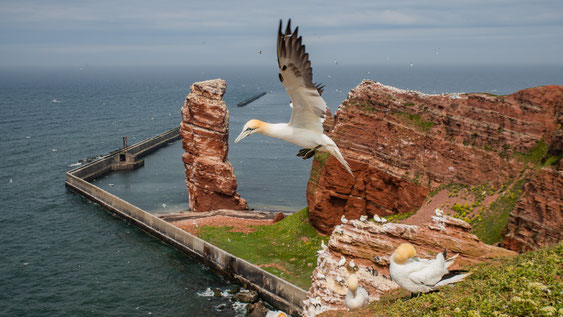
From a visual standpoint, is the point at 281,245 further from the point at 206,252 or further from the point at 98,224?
the point at 98,224

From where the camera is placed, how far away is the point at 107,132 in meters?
113

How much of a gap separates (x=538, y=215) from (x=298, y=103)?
19.4 m

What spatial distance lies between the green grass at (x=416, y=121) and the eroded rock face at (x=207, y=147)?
22978mm

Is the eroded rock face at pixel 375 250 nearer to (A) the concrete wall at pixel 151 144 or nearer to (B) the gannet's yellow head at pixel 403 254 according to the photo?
(B) the gannet's yellow head at pixel 403 254

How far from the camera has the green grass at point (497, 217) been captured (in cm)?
2796


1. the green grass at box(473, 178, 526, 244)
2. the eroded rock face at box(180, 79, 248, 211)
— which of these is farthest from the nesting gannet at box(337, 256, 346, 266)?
the eroded rock face at box(180, 79, 248, 211)

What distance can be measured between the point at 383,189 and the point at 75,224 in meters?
35.6

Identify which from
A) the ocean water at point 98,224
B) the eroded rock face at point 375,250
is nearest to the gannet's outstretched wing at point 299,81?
the eroded rock face at point 375,250

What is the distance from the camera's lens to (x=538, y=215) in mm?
24672

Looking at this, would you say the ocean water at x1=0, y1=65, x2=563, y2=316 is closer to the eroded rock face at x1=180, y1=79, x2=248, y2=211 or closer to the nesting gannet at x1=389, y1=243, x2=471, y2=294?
the eroded rock face at x1=180, y1=79, x2=248, y2=211

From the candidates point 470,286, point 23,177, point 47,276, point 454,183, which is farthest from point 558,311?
point 23,177

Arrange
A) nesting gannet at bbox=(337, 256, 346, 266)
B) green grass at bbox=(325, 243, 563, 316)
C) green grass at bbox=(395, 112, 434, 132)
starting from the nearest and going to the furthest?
green grass at bbox=(325, 243, 563, 316)
nesting gannet at bbox=(337, 256, 346, 266)
green grass at bbox=(395, 112, 434, 132)

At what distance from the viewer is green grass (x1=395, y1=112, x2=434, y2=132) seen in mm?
35469

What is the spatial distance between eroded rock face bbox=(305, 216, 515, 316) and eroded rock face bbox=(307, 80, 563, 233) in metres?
15.5
